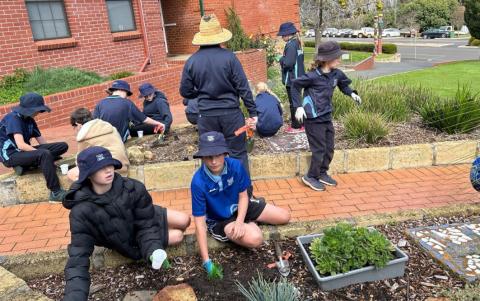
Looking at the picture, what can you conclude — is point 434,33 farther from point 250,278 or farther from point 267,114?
point 250,278

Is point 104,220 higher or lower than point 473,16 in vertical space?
lower

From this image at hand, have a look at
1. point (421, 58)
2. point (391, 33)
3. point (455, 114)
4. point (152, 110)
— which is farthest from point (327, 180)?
point (391, 33)

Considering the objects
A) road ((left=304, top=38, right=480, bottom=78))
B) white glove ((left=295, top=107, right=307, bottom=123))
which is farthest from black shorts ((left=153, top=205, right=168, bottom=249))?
road ((left=304, top=38, right=480, bottom=78))

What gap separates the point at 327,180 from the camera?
4801 mm

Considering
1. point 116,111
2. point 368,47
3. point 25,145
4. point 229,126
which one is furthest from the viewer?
point 368,47

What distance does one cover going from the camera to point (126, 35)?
34.4 ft

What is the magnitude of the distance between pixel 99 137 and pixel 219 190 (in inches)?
67.8

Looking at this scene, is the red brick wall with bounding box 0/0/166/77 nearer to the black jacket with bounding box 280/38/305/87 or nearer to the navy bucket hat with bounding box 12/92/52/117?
the navy bucket hat with bounding box 12/92/52/117

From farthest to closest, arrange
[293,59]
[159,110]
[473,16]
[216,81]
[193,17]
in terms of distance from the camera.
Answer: [473,16] → [193,17] → [159,110] → [293,59] → [216,81]

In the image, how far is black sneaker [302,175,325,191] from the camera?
4676 mm

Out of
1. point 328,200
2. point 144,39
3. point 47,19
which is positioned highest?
point 47,19

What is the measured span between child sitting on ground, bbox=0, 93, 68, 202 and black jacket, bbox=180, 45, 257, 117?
173 cm

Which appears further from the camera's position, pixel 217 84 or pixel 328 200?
pixel 328 200

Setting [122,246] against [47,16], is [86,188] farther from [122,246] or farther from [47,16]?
[47,16]
